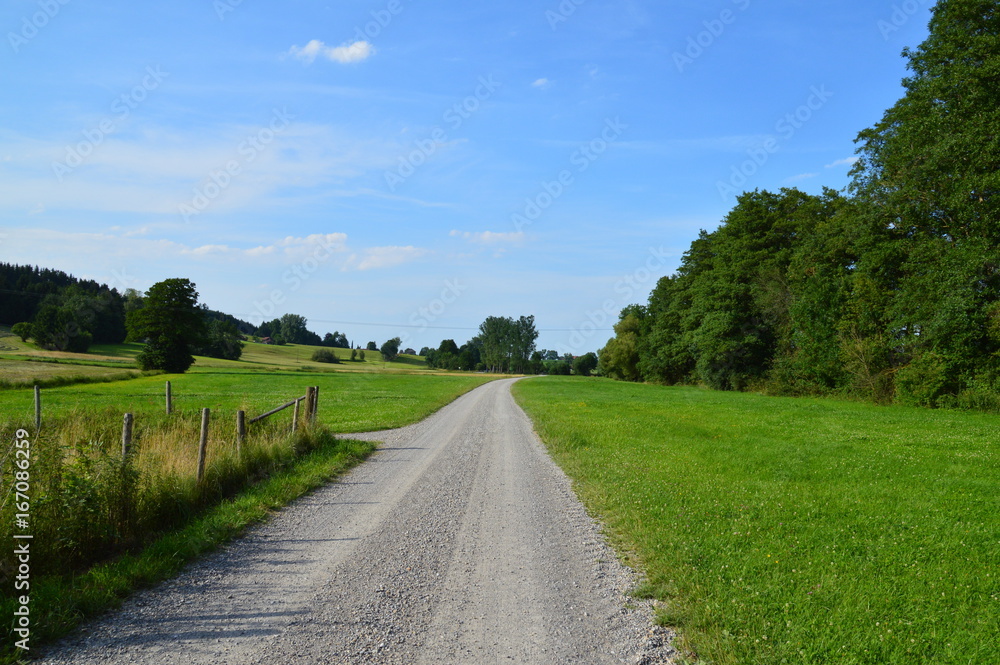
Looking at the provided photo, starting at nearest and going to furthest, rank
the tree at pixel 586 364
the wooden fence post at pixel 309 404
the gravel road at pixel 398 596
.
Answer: the gravel road at pixel 398 596 < the wooden fence post at pixel 309 404 < the tree at pixel 586 364

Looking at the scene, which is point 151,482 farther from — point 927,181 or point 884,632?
point 927,181

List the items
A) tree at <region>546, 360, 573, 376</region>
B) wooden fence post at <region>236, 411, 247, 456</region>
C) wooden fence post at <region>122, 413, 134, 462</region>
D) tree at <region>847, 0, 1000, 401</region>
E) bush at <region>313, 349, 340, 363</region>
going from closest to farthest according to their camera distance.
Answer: wooden fence post at <region>122, 413, 134, 462</region> < wooden fence post at <region>236, 411, 247, 456</region> < tree at <region>847, 0, 1000, 401</region> < bush at <region>313, 349, 340, 363</region> < tree at <region>546, 360, 573, 376</region>

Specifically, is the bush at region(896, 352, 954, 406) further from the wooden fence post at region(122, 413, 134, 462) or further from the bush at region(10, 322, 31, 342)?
the bush at region(10, 322, 31, 342)

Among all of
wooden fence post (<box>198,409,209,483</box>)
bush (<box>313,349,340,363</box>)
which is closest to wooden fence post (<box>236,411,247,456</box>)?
wooden fence post (<box>198,409,209,483</box>)

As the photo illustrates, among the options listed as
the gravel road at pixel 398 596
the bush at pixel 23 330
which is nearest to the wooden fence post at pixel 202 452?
the gravel road at pixel 398 596

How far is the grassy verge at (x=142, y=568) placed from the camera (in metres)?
4.95

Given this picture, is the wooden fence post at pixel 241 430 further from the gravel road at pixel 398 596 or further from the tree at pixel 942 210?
the tree at pixel 942 210

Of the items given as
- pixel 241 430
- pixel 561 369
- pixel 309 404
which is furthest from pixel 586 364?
pixel 241 430

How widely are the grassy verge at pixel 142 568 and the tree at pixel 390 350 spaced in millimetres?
152895

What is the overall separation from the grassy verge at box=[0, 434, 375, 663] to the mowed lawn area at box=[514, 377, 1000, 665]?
5567 millimetres

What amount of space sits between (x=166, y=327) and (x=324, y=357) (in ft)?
205

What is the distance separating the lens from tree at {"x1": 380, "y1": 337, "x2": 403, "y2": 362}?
162000mm

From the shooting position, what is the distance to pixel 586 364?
5881 inches

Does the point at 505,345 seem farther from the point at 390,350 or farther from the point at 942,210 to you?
the point at 942,210
